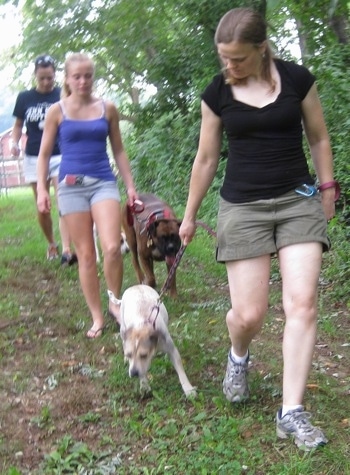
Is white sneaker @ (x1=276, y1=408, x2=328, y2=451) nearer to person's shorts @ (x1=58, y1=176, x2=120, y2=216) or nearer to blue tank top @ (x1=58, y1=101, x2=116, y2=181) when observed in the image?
person's shorts @ (x1=58, y1=176, x2=120, y2=216)

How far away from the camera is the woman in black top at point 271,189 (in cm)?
349

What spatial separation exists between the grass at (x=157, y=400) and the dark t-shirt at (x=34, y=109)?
194cm

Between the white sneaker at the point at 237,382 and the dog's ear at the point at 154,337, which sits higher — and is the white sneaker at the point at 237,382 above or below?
below

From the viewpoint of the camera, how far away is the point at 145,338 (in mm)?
4273

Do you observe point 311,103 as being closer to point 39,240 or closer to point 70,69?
point 70,69

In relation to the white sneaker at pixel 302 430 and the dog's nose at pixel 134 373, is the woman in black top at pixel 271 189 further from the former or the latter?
the dog's nose at pixel 134 373

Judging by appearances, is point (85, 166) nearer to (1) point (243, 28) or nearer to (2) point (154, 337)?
(2) point (154, 337)

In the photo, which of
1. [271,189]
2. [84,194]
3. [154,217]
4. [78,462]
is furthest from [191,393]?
[154,217]

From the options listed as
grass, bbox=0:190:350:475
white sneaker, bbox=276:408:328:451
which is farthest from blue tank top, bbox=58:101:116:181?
white sneaker, bbox=276:408:328:451

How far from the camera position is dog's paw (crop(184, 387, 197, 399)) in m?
4.27

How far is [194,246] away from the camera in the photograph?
9.26m

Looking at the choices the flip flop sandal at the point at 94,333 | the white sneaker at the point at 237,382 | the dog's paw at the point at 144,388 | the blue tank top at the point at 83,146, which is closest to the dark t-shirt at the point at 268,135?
the white sneaker at the point at 237,382

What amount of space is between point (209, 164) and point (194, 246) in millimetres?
5407

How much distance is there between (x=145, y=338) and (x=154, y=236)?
7.72 feet
